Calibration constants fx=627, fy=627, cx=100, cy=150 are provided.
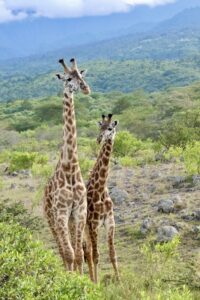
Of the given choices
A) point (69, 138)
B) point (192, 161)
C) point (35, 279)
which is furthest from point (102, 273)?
point (192, 161)

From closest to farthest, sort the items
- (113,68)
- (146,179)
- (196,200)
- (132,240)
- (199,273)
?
1. (199,273)
2. (132,240)
3. (196,200)
4. (146,179)
5. (113,68)

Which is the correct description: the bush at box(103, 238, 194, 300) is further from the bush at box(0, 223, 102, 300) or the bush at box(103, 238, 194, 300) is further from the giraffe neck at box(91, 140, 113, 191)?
the bush at box(0, 223, 102, 300)

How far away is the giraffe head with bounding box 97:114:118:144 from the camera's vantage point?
29.0 feet

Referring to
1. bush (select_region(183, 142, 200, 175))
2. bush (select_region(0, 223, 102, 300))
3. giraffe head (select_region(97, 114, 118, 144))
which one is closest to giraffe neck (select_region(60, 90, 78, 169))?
giraffe head (select_region(97, 114, 118, 144))

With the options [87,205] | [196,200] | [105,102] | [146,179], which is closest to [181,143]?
[146,179]

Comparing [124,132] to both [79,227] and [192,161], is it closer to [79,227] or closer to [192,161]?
[192,161]

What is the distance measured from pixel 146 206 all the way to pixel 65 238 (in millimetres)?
5990

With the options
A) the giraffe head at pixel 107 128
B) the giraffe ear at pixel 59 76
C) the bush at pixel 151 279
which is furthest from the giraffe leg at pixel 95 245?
the giraffe ear at pixel 59 76

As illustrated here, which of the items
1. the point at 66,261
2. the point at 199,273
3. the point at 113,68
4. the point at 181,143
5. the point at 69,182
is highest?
the point at 69,182

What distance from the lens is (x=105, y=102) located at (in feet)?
275

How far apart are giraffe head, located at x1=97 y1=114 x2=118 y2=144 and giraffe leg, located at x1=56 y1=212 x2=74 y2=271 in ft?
4.36

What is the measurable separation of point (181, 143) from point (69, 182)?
48.6ft

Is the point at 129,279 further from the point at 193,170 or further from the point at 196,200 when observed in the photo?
the point at 193,170

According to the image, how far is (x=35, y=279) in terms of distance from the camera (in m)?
5.54
